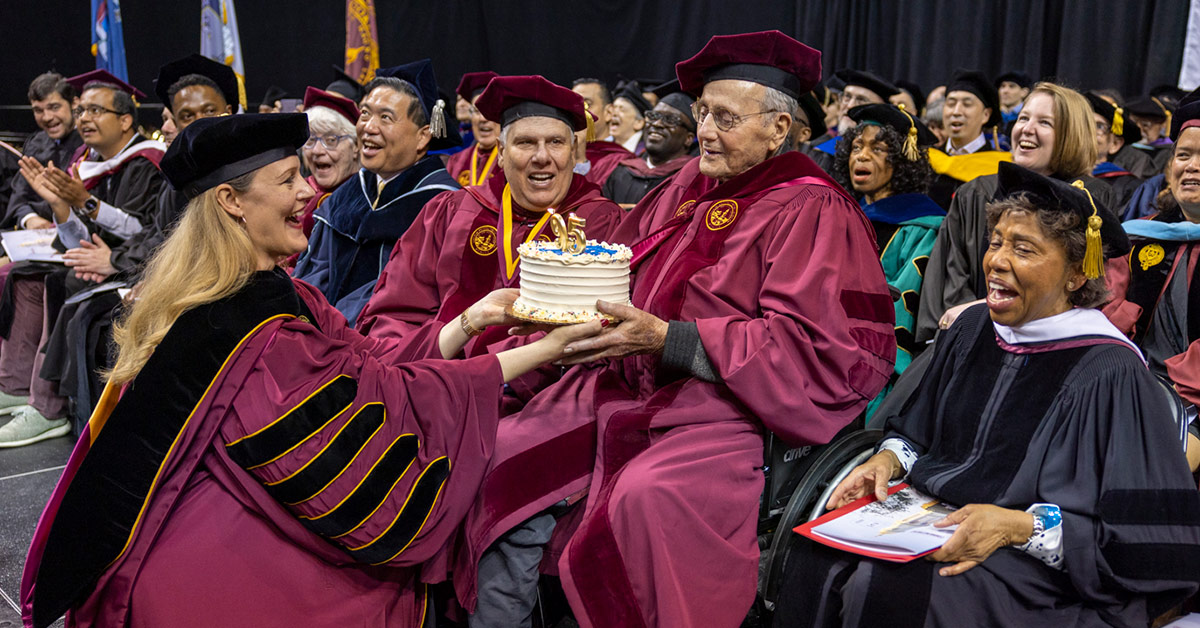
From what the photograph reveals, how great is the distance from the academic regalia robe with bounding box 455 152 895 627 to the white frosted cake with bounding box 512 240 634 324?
0.26 metres

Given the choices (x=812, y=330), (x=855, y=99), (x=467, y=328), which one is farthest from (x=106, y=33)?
(x=812, y=330)

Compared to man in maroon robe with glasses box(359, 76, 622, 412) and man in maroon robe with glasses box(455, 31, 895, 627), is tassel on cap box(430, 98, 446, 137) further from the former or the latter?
man in maroon robe with glasses box(455, 31, 895, 627)

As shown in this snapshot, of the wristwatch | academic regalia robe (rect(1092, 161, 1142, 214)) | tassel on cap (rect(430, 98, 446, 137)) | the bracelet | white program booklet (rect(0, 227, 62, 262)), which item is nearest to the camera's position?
the bracelet

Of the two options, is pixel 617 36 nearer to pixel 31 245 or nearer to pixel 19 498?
pixel 31 245

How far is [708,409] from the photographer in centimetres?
250

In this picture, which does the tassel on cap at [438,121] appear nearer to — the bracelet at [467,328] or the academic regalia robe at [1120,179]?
the bracelet at [467,328]

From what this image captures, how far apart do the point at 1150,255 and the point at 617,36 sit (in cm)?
1130

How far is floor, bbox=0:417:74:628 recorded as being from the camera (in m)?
3.36

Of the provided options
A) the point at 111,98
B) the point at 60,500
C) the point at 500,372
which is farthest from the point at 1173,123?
the point at 111,98

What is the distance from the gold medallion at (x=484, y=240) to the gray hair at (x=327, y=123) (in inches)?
66.7

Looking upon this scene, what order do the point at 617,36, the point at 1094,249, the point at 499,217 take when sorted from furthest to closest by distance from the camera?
the point at 617,36
the point at 499,217
the point at 1094,249

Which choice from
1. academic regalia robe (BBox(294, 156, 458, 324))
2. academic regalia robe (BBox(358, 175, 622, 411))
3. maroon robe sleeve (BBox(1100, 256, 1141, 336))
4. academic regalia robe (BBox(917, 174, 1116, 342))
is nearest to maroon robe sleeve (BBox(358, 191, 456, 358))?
academic regalia robe (BBox(358, 175, 622, 411))

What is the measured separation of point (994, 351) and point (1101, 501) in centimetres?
47

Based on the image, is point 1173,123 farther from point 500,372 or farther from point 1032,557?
point 500,372
